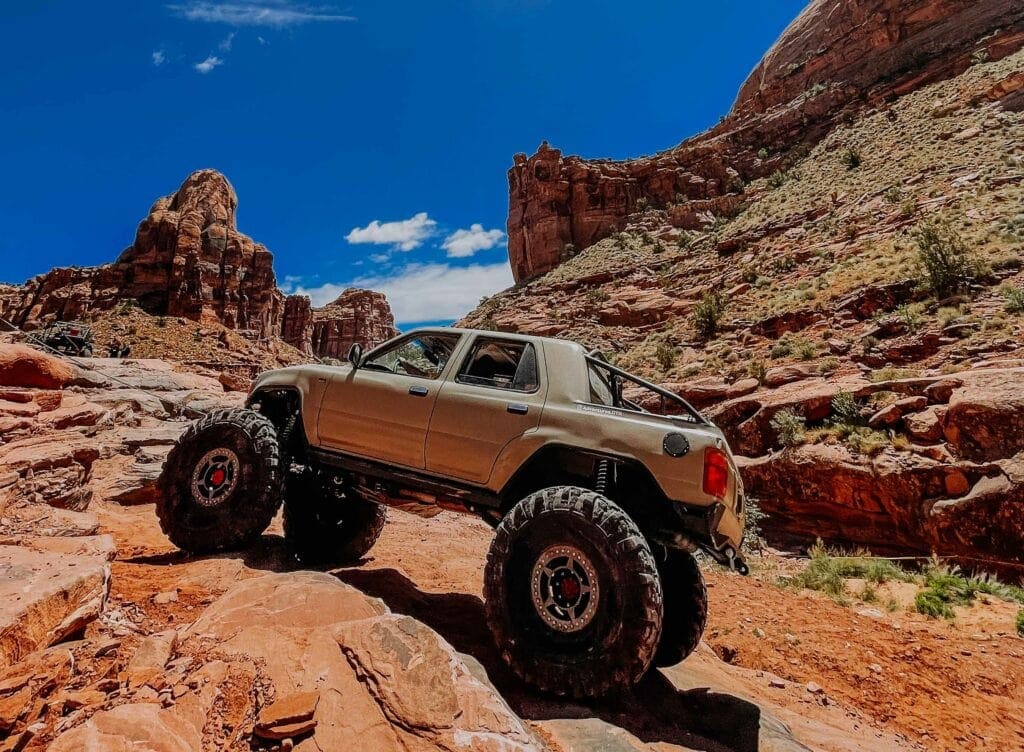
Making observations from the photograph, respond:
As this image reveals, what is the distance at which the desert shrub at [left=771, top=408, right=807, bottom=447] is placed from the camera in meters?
12.5

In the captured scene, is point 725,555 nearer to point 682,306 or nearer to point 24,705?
point 24,705

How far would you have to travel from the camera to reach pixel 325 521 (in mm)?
5387

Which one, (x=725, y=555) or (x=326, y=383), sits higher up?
(x=326, y=383)

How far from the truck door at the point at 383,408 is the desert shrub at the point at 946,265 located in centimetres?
2003

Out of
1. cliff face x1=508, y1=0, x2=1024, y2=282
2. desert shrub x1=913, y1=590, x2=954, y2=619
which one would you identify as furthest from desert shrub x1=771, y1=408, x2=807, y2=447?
cliff face x1=508, y1=0, x2=1024, y2=282

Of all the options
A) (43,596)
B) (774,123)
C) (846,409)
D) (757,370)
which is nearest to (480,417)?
(43,596)

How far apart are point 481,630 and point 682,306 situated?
3202 cm

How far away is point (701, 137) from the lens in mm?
59594

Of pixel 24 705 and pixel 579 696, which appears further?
pixel 579 696

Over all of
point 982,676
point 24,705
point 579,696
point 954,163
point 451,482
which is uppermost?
point 954,163

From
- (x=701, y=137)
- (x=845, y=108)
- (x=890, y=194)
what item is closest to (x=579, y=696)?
(x=890, y=194)

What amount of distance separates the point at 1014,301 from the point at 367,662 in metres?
19.7

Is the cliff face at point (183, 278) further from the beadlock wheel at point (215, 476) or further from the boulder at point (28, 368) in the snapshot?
the beadlock wheel at point (215, 476)

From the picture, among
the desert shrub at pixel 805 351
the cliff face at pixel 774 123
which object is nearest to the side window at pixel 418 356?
the desert shrub at pixel 805 351
